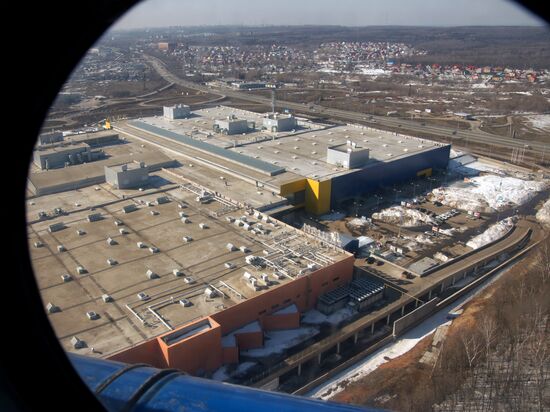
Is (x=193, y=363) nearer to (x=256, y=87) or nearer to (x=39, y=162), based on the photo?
(x=39, y=162)

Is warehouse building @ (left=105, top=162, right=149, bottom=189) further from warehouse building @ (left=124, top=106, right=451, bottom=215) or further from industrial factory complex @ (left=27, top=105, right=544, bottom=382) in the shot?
warehouse building @ (left=124, top=106, right=451, bottom=215)

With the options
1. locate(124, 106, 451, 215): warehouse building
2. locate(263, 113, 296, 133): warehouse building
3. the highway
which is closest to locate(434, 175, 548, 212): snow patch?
locate(124, 106, 451, 215): warehouse building

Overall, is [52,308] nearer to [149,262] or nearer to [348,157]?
[149,262]

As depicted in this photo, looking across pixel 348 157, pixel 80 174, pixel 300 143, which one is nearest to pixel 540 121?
pixel 300 143

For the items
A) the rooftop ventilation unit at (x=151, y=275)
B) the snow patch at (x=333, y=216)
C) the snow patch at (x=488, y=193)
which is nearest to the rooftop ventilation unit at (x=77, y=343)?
the rooftop ventilation unit at (x=151, y=275)

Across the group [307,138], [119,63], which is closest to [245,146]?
[307,138]

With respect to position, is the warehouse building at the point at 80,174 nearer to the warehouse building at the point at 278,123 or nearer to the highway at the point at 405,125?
the warehouse building at the point at 278,123
